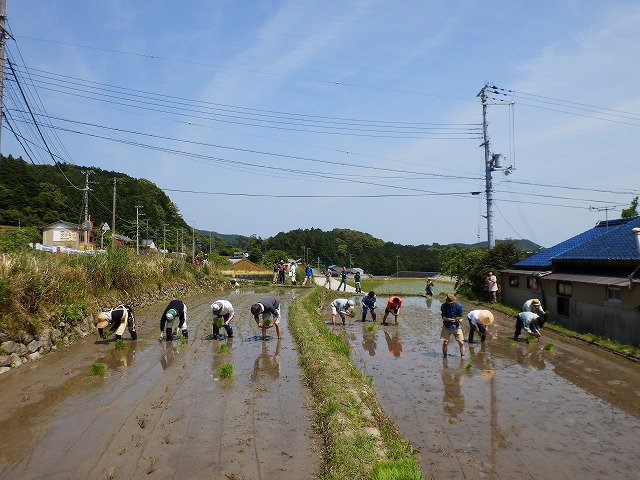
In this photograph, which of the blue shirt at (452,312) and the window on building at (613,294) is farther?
the window on building at (613,294)

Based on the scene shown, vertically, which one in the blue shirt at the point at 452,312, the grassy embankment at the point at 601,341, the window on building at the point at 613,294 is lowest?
the grassy embankment at the point at 601,341

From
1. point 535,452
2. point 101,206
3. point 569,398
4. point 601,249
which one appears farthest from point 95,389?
point 101,206

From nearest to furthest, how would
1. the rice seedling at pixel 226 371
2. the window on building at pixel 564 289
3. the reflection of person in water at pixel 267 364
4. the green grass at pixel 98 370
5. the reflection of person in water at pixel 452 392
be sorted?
the reflection of person in water at pixel 452 392, the rice seedling at pixel 226 371, the green grass at pixel 98 370, the reflection of person in water at pixel 267 364, the window on building at pixel 564 289

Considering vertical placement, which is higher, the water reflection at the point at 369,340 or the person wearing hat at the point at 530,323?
the person wearing hat at the point at 530,323

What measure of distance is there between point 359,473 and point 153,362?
6.70 metres

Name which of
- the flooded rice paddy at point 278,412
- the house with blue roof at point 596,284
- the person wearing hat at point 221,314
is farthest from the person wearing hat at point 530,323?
the person wearing hat at point 221,314

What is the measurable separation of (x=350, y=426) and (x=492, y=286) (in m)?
19.2

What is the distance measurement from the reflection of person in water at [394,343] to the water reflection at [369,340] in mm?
398

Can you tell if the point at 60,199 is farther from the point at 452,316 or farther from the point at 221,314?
the point at 452,316

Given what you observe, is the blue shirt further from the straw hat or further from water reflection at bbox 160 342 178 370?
water reflection at bbox 160 342 178 370

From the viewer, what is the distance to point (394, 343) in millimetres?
13500

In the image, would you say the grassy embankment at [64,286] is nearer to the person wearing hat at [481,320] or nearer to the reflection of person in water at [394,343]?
the reflection of person in water at [394,343]

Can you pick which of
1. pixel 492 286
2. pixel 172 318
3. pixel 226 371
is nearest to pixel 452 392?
pixel 226 371

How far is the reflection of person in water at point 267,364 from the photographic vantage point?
9349 millimetres
